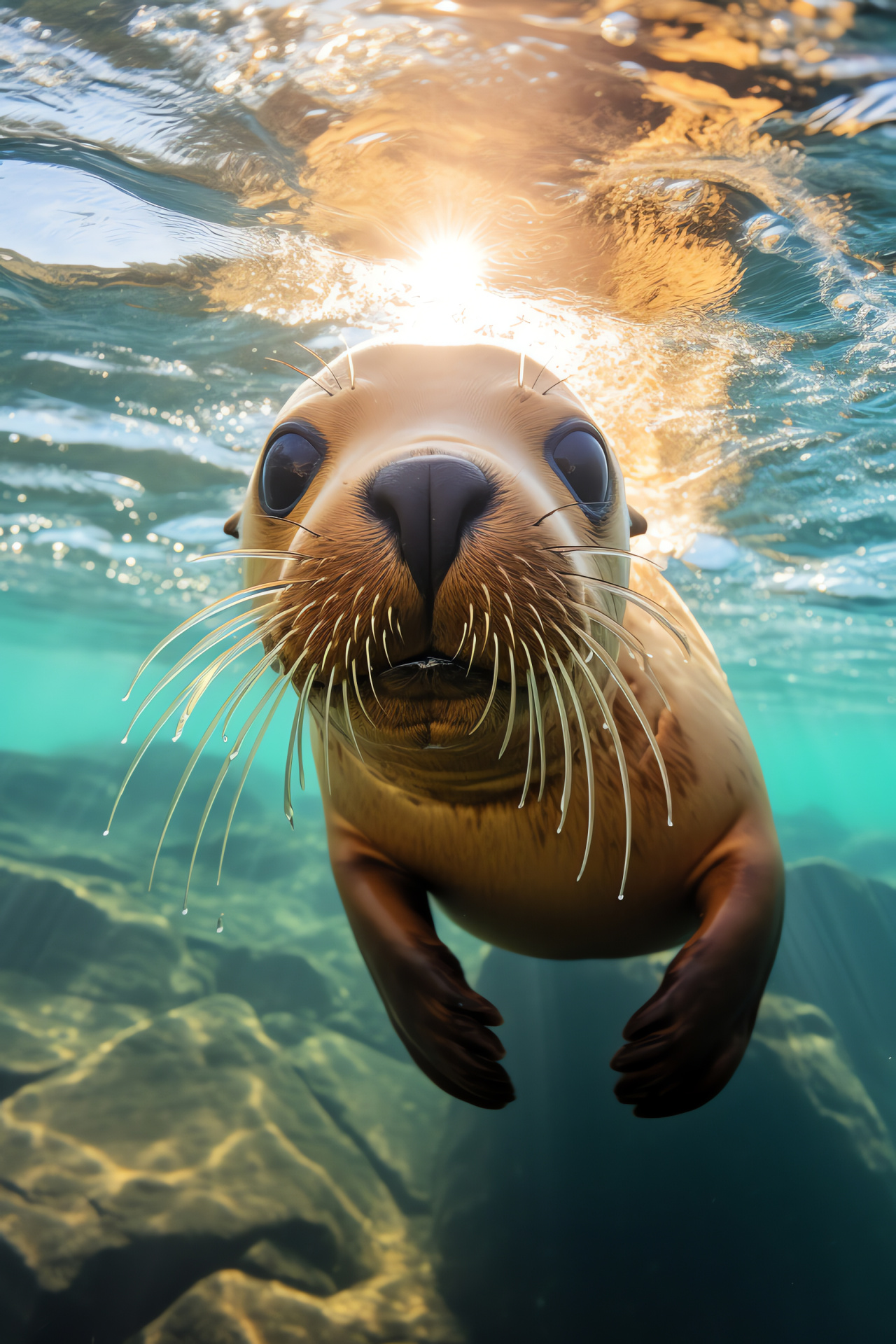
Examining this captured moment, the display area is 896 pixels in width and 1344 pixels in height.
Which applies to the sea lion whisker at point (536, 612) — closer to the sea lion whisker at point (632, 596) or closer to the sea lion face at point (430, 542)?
the sea lion face at point (430, 542)

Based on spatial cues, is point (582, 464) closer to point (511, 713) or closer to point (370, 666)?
point (511, 713)

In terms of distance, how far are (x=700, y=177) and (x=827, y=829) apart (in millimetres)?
22787

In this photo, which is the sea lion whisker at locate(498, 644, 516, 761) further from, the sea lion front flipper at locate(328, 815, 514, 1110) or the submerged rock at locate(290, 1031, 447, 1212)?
the submerged rock at locate(290, 1031, 447, 1212)

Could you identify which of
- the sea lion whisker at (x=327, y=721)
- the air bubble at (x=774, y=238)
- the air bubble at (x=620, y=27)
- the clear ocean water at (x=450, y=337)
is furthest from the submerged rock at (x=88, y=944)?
the air bubble at (x=620, y=27)

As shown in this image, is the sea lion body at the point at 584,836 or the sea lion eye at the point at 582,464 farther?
the sea lion body at the point at 584,836

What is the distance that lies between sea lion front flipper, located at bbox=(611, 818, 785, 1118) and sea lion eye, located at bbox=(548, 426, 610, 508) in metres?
1.10

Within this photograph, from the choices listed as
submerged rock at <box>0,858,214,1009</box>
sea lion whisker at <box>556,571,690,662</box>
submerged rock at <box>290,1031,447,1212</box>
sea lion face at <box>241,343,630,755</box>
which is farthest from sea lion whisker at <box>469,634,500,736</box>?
submerged rock at <box>0,858,214,1009</box>

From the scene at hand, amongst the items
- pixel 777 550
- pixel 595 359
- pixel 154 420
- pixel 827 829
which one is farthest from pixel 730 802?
pixel 827 829

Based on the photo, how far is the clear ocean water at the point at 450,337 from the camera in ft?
9.71

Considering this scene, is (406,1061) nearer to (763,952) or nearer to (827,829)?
(763,952)

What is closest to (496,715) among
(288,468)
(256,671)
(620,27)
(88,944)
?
(256,671)

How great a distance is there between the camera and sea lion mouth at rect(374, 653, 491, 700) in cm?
140

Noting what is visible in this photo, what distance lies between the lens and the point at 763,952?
1.94m

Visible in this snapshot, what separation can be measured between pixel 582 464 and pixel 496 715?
697mm
